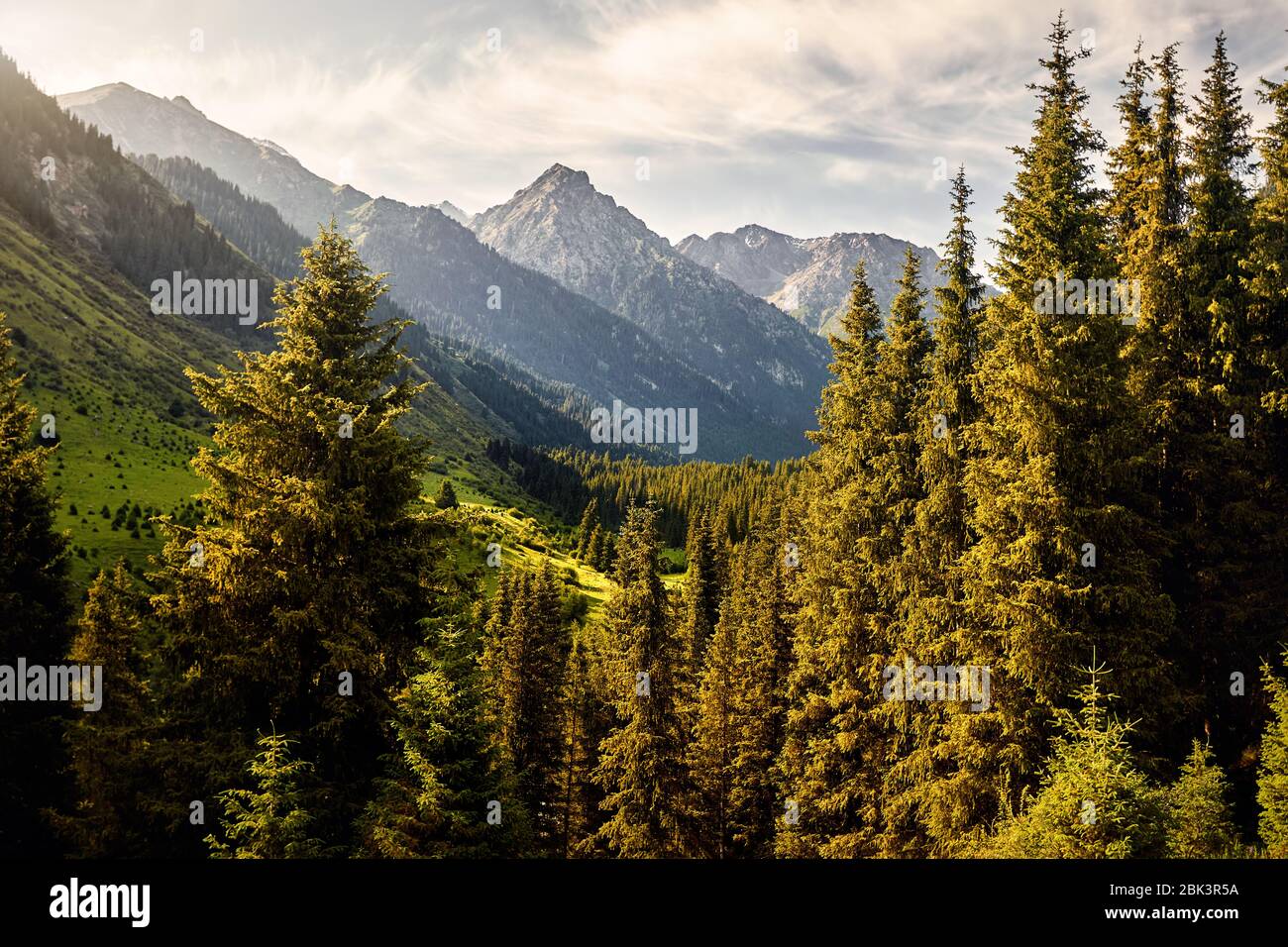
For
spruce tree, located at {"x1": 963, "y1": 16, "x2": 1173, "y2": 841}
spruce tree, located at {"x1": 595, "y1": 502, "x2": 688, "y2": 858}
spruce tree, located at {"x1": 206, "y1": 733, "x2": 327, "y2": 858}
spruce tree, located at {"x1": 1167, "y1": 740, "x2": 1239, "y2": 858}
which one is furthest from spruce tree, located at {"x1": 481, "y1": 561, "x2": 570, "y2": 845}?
spruce tree, located at {"x1": 1167, "y1": 740, "x2": 1239, "y2": 858}

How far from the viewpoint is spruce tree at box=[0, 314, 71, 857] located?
18.6 m

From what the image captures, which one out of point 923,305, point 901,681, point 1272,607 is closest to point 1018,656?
point 901,681

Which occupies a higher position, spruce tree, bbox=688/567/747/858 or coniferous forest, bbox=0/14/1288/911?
coniferous forest, bbox=0/14/1288/911

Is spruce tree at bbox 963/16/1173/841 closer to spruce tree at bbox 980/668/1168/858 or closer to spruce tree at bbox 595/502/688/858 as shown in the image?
spruce tree at bbox 980/668/1168/858

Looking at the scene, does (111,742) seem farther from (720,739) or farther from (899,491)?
(899,491)

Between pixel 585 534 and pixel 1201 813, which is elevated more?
pixel 585 534

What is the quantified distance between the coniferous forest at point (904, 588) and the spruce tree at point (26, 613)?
9 centimetres

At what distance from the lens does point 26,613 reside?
1898cm

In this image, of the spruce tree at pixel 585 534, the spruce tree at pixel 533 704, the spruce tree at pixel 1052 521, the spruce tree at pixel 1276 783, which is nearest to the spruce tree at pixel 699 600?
the spruce tree at pixel 533 704

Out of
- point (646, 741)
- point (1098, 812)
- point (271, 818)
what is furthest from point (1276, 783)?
point (646, 741)

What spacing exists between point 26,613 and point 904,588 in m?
25.4

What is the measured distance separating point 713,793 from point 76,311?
14594 centimetres

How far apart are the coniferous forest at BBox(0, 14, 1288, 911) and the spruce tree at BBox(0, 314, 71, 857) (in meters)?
0.09

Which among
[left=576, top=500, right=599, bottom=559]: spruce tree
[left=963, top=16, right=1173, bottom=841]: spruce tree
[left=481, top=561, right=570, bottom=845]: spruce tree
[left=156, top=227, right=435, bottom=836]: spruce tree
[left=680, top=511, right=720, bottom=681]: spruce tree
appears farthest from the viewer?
[left=576, top=500, right=599, bottom=559]: spruce tree
